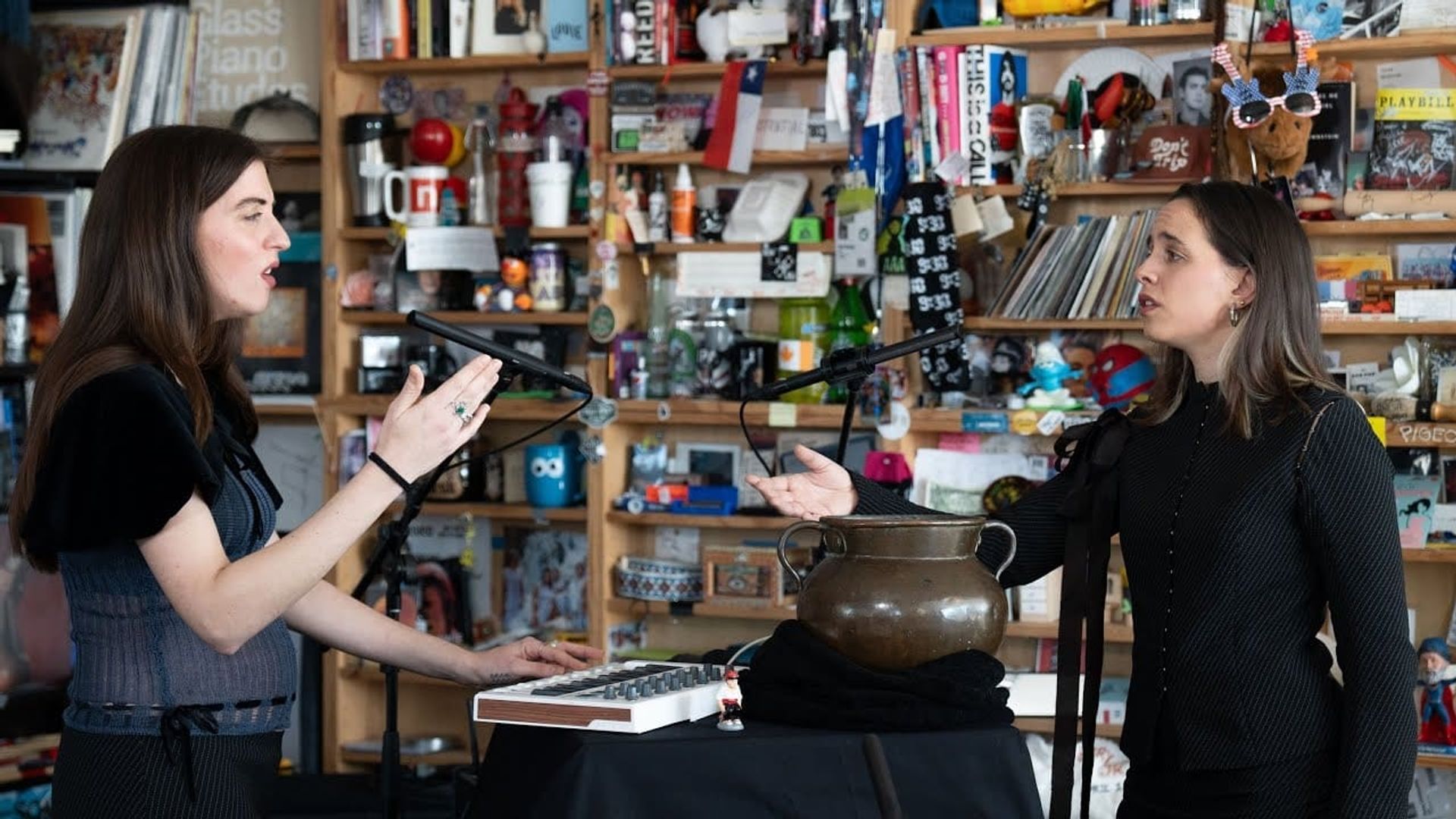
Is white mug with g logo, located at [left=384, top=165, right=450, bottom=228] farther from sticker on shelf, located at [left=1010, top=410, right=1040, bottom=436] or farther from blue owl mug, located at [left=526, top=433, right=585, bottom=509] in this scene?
sticker on shelf, located at [left=1010, top=410, right=1040, bottom=436]

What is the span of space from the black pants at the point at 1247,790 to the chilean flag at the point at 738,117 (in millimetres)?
2344

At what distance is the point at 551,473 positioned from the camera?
4508 millimetres

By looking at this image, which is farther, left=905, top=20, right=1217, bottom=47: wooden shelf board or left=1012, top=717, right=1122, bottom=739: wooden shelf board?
left=1012, top=717, right=1122, bottom=739: wooden shelf board

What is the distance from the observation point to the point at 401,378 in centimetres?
473

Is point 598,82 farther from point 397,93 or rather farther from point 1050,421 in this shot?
point 1050,421

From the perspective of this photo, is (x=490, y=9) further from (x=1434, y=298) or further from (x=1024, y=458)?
(x=1434, y=298)

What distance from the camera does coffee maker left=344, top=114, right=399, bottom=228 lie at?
4625 mm

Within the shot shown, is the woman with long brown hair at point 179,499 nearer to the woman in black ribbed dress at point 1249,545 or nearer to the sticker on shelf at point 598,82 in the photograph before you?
the woman in black ribbed dress at point 1249,545

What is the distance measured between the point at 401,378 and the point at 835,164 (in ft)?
4.58

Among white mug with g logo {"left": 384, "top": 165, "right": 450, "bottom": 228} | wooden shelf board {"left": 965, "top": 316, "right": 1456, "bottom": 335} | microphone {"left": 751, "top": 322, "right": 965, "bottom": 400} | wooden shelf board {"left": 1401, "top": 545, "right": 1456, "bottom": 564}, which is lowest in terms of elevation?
wooden shelf board {"left": 1401, "top": 545, "right": 1456, "bottom": 564}

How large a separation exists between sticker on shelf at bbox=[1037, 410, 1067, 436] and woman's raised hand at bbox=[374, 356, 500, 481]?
2306mm

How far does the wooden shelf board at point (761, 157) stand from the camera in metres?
4.25

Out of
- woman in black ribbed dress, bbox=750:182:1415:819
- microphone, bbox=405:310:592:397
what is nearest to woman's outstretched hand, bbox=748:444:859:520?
woman in black ribbed dress, bbox=750:182:1415:819

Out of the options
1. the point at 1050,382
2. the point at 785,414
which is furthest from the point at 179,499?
the point at 1050,382
